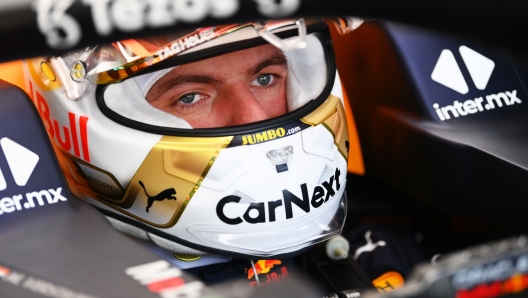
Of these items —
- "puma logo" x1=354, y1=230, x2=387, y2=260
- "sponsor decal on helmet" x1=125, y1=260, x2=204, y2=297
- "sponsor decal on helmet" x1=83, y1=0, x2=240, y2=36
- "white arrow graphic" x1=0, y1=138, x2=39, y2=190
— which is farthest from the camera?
"puma logo" x1=354, y1=230, x2=387, y2=260

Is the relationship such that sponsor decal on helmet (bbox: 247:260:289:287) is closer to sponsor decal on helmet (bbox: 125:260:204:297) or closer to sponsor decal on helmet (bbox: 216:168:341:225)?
sponsor decal on helmet (bbox: 216:168:341:225)

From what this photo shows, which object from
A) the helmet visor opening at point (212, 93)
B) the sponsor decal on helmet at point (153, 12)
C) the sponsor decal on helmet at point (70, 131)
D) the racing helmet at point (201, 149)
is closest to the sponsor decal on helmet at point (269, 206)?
the racing helmet at point (201, 149)

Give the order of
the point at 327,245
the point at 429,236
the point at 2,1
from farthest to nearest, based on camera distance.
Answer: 1. the point at 429,236
2. the point at 327,245
3. the point at 2,1

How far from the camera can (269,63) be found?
0.98m

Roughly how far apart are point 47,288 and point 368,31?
73cm

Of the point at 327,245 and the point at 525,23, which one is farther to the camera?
the point at 327,245

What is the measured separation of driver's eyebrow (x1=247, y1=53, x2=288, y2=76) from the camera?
952mm

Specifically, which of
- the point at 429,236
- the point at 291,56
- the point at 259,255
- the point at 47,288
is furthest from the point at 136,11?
the point at 429,236

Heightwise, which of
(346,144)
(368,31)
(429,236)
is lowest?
(429,236)

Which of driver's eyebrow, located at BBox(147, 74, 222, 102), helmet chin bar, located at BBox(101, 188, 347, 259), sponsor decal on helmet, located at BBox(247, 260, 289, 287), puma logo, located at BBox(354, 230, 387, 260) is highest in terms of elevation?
driver's eyebrow, located at BBox(147, 74, 222, 102)

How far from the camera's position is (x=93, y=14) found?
10.9 inches

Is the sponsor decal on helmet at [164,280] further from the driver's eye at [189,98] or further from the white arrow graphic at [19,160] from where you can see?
the driver's eye at [189,98]

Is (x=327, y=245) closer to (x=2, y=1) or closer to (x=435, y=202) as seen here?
(x=435, y=202)

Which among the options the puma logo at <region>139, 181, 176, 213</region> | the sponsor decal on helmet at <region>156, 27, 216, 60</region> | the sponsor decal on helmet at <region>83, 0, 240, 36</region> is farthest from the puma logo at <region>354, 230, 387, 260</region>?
the sponsor decal on helmet at <region>83, 0, 240, 36</region>
